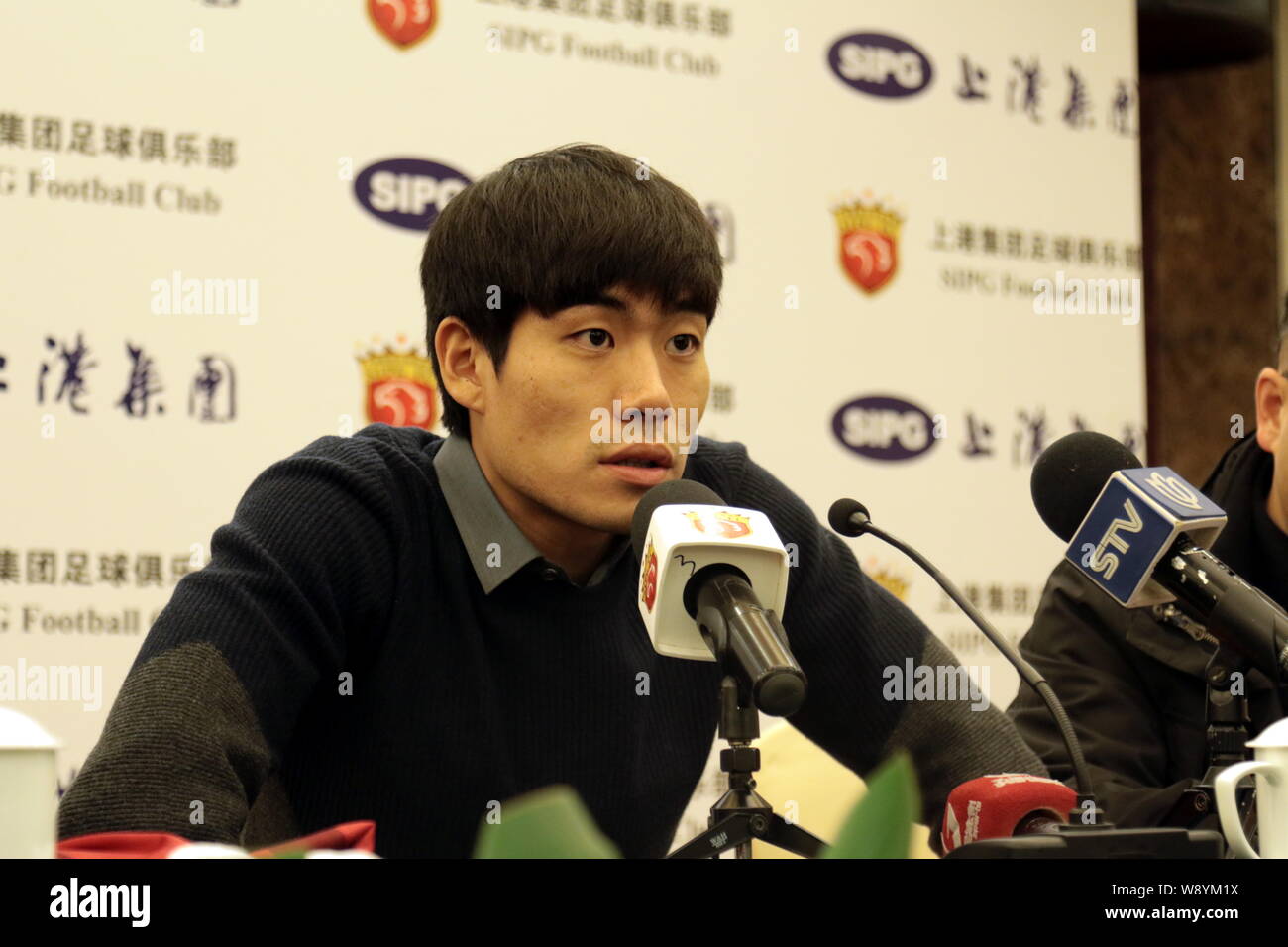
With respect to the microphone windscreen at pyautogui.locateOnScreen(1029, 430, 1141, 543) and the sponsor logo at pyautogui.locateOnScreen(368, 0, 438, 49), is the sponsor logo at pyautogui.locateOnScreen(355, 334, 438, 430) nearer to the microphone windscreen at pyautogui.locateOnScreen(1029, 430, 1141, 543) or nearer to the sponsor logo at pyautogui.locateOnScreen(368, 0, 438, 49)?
the sponsor logo at pyautogui.locateOnScreen(368, 0, 438, 49)

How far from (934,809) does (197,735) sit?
76cm

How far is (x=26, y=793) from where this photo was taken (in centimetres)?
65

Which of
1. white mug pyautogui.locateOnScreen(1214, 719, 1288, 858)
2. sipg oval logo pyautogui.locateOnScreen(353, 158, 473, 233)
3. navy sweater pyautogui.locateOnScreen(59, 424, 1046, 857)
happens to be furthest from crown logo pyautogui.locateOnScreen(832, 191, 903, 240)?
white mug pyautogui.locateOnScreen(1214, 719, 1288, 858)

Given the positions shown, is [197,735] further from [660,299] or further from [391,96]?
[391,96]

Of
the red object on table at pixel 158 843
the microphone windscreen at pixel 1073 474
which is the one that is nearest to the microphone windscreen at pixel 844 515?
the microphone windscreen at pixel 1073 474

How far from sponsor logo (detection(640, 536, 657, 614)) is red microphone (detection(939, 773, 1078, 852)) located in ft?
1.04

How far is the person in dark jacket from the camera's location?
68.1 inches

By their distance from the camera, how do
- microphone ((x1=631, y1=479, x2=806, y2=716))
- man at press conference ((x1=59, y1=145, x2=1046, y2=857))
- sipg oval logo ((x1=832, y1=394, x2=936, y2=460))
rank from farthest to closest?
sipg oval logo ((x1=832, y1=394, x2=936, y2=460)) → man at press conference ((x1=59, y1=145, x2=1046, y2=857)) → microphone ((x1=631, y1=479, x2=806, y2=716))

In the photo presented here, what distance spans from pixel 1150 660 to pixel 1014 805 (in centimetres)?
73

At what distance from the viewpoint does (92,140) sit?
2328 mm

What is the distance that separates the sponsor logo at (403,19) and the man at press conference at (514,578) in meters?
1.11

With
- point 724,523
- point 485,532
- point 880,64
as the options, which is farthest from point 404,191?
point 724,523

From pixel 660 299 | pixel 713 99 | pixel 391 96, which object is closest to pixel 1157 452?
pixel 713 99

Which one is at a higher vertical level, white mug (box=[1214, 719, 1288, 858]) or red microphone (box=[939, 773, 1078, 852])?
white mug (box=[1214, 719, 1288, 858])
